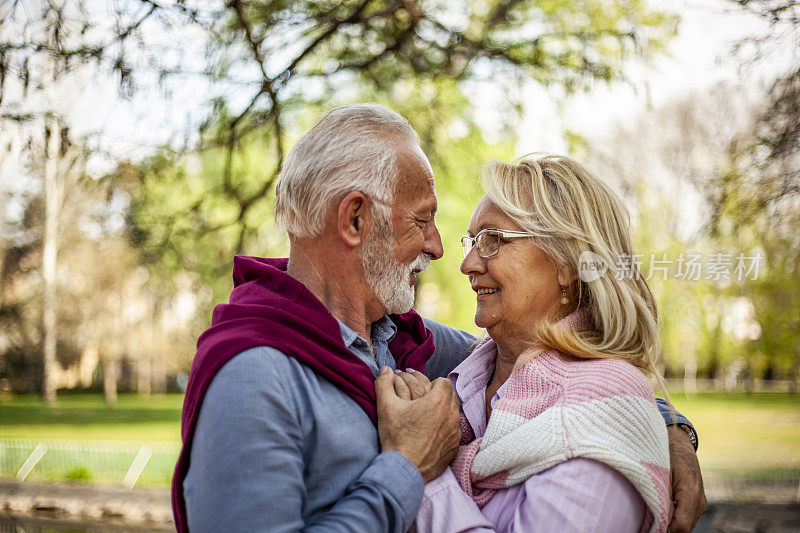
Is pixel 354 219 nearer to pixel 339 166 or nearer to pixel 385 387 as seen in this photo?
pixel 339 166

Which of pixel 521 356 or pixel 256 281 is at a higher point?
pixel 256 281

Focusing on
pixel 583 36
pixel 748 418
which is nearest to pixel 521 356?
pixel 583 36

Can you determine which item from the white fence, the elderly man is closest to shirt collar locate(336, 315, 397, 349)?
the elderly man

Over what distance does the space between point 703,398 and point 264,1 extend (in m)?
31.6

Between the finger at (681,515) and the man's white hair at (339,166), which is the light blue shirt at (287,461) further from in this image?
the finger at (681,515)

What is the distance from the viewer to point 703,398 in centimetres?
3173

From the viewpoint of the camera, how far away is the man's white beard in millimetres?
2018

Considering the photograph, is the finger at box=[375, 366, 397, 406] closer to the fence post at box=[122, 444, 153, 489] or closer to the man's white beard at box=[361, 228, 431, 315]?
the man's white beard at box=[361, 228, 431, 315]

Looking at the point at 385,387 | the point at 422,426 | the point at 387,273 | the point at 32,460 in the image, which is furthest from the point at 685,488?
the point at 32,460

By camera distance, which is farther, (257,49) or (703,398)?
(703,398)

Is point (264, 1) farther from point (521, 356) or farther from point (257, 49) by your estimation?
point (521, 356)

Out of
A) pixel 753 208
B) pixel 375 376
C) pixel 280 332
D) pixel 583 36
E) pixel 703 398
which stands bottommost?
pixel 703 398

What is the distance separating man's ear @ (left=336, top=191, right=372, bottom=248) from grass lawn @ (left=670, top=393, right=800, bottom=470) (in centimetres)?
1335

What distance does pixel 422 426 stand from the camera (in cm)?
180
